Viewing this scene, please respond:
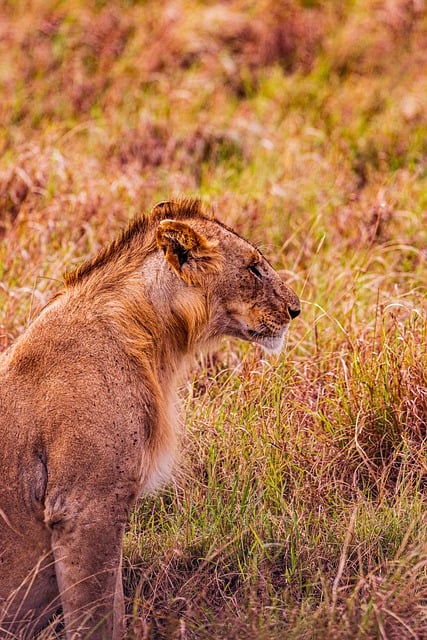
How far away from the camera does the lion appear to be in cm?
313

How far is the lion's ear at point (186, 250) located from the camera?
3.39m

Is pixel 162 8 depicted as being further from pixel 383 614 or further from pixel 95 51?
pixel 383 614

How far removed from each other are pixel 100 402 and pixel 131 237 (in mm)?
645

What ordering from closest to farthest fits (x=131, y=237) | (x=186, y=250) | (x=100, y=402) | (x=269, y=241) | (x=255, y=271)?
1. (x=100, y=402)
2. (x=186, y=250)
3. (x=131, y=237)
4. (x=255, y=271)
5. (x=269, y=241)

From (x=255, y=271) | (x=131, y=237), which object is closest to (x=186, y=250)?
(x=131, y=237)

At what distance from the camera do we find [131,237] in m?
3.54

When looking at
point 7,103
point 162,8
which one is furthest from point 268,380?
point 162,8

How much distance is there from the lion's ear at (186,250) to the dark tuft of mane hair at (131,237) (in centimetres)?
12

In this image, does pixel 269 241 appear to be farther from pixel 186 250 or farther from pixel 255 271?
pixel 186 250

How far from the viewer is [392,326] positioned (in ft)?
16.3

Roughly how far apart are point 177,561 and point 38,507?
878 millimetres

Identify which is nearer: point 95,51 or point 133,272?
point 133,272

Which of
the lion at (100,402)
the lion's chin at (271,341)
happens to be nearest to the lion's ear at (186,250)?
the lion at (100,402)

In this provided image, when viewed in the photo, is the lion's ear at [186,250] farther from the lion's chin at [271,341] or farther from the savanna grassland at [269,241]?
the savanna grassland at [269,241]
